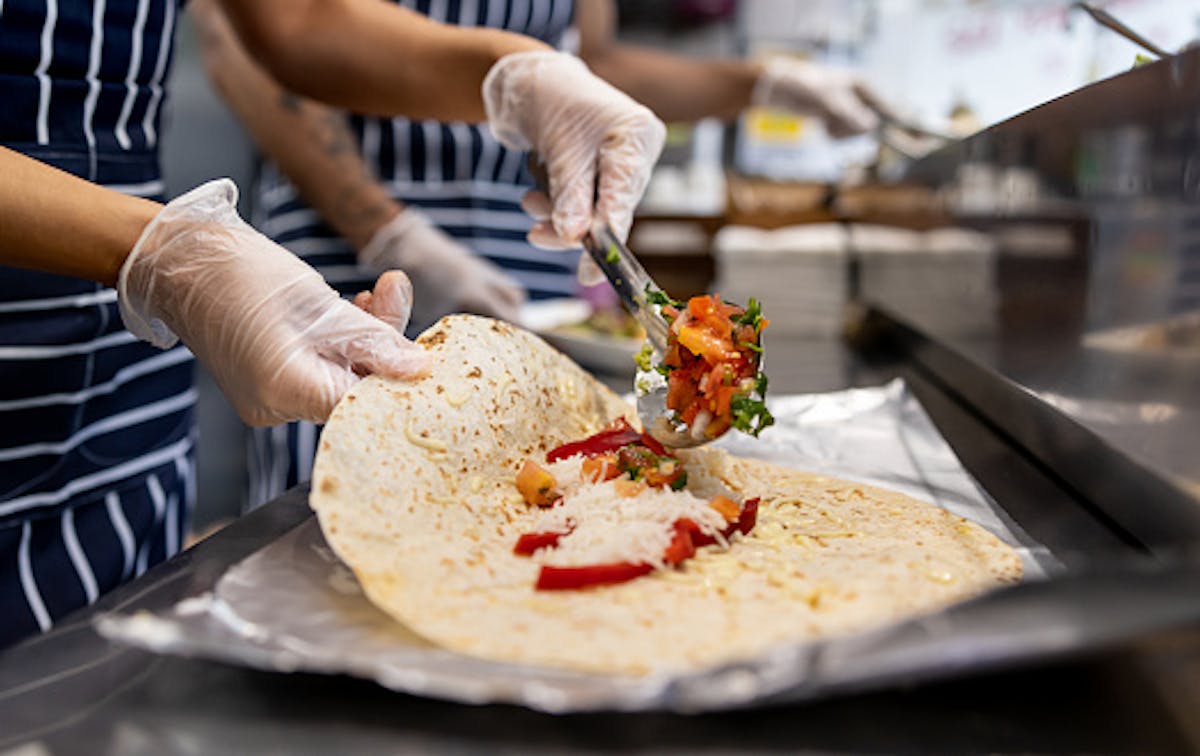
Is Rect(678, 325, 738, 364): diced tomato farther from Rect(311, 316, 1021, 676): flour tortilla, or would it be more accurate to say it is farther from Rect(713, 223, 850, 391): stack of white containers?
Rect(713, 223, 850, 391): stack of white containers

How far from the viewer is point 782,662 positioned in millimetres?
680

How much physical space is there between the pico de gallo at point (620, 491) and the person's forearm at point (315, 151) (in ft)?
4.15

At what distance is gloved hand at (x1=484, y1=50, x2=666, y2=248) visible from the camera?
5.53ft

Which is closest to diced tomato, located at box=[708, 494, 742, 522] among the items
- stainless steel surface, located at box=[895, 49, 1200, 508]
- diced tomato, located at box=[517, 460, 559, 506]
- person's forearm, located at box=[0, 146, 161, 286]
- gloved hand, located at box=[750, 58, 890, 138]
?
diced tomato, located at box=[517, 460, 559, 506]

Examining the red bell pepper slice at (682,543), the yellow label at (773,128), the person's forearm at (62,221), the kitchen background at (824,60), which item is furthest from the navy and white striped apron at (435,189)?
the yellow label at (773,128)

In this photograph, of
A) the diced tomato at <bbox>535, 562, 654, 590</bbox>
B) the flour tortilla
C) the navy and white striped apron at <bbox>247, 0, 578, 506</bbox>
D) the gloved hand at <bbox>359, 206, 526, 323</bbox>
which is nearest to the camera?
the flour tortilla

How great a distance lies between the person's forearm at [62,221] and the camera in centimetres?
105

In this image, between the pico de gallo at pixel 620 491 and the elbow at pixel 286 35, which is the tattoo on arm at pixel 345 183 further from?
the pico de gallo at pixel 620 491

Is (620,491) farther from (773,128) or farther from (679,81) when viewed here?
(773,128)

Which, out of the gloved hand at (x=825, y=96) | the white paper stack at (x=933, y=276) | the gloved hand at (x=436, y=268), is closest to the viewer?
the white paper stack at (x=933, y=276)

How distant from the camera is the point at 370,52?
Answer: 1909mm

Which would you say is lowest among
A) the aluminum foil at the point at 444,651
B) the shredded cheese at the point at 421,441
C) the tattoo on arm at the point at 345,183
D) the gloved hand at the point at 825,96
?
the aluminum foil at the point at 444,651

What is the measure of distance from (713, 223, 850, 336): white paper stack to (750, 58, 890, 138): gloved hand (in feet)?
2.23

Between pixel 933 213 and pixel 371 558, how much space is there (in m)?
2.14
